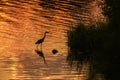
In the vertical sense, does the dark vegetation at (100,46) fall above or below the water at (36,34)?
above

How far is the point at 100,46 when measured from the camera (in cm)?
1213

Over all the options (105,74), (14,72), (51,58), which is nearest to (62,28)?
(51,58)

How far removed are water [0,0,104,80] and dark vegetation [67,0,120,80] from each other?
0.58 m

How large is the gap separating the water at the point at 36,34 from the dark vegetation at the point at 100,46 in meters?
0.58

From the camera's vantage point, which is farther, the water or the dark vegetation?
the water

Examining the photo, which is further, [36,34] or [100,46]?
[36,34]

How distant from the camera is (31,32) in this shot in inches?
832

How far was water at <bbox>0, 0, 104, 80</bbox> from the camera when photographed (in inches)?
595

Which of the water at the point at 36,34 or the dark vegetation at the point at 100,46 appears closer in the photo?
the dark vegetation at the point at 100,46

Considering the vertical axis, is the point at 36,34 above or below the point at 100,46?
below

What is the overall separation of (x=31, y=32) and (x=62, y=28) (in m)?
1.36

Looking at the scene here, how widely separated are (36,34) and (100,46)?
29.2 ft

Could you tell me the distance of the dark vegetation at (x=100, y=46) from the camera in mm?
11445

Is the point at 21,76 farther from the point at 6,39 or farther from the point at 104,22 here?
the point at 6,39
